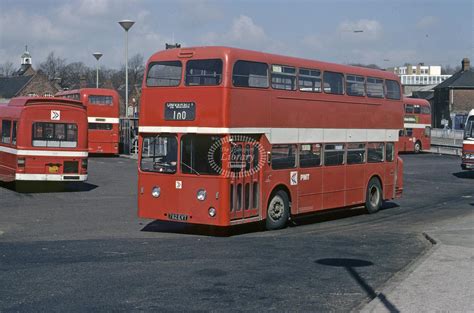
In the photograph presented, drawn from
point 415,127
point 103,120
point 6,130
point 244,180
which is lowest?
point 244,180

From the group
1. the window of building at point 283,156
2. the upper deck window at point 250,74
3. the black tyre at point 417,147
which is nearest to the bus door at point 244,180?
the window of building at point 283,156

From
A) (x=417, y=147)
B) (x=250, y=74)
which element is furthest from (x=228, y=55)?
(x=417, y=147)

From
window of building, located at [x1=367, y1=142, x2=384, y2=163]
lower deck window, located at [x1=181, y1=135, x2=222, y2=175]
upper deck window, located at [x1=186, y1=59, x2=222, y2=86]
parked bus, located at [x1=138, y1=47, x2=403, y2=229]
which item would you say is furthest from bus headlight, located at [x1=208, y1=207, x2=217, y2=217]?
window of building, located at [x1=367, y1=142, x2=384, y2=163]

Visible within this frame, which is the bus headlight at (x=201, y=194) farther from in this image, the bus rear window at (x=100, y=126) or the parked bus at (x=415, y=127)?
the parked bus at (x=415, y=127)

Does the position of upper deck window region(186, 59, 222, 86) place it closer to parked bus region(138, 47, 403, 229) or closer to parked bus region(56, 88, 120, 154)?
parked bus region(138, 47, 403, 229)

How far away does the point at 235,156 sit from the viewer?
15.5m

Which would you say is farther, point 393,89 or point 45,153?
point 45,153

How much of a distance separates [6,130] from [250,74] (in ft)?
46.4

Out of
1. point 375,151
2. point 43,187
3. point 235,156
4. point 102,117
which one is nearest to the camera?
point 235,156

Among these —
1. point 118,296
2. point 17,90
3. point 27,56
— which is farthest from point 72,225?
point 27,56

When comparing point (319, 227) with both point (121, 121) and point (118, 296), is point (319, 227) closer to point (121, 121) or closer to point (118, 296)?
point (118, 296)

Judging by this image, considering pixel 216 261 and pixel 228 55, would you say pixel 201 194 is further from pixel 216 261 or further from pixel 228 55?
pixel 216 261

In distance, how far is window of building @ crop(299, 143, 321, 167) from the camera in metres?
18.0

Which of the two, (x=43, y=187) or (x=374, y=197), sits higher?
(x=374, y=197)
